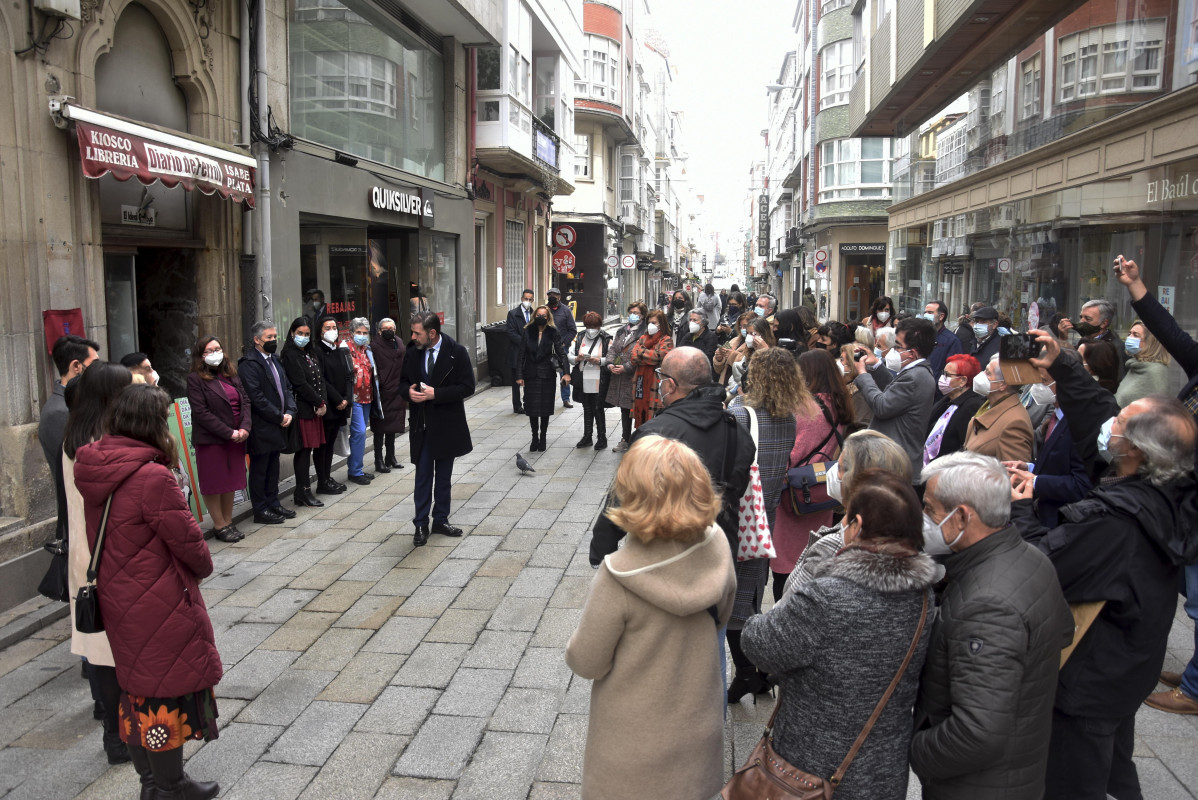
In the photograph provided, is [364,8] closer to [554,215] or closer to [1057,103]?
Answer: [1057,103]

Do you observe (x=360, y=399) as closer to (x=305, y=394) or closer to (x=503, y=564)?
(x=305, y=394)

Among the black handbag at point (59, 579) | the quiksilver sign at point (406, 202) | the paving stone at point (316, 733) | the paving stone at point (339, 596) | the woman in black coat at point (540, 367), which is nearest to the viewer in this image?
the paving stone at point (316, 733)

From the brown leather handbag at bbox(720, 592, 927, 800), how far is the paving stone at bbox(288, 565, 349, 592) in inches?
174

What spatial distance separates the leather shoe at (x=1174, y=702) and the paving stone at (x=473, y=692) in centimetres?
333

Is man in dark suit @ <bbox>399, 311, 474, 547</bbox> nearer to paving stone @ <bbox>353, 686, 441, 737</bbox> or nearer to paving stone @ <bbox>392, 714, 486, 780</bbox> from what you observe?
paving stone @ <bbox>353, 686, 441, 737</bbox>

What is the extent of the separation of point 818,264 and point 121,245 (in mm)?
24502

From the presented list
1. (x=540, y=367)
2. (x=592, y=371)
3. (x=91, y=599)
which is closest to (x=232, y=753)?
(x=91, y=599)

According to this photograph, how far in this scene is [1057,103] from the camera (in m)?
11.3

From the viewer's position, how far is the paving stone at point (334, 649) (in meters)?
5.11

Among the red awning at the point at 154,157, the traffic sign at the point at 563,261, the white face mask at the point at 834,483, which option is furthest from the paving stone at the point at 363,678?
the traffic sign at the point at 563,261

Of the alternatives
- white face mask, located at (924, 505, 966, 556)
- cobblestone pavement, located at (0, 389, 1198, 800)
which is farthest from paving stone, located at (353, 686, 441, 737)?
white face mask, located at (924, 505, 966, 556)

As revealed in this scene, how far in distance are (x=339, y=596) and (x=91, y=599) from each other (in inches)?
108

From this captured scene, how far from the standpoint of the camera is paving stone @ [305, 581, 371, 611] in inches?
237

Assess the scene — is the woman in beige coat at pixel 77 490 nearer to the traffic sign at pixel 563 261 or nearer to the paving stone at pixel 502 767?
the paving stone at pixel 502 767
